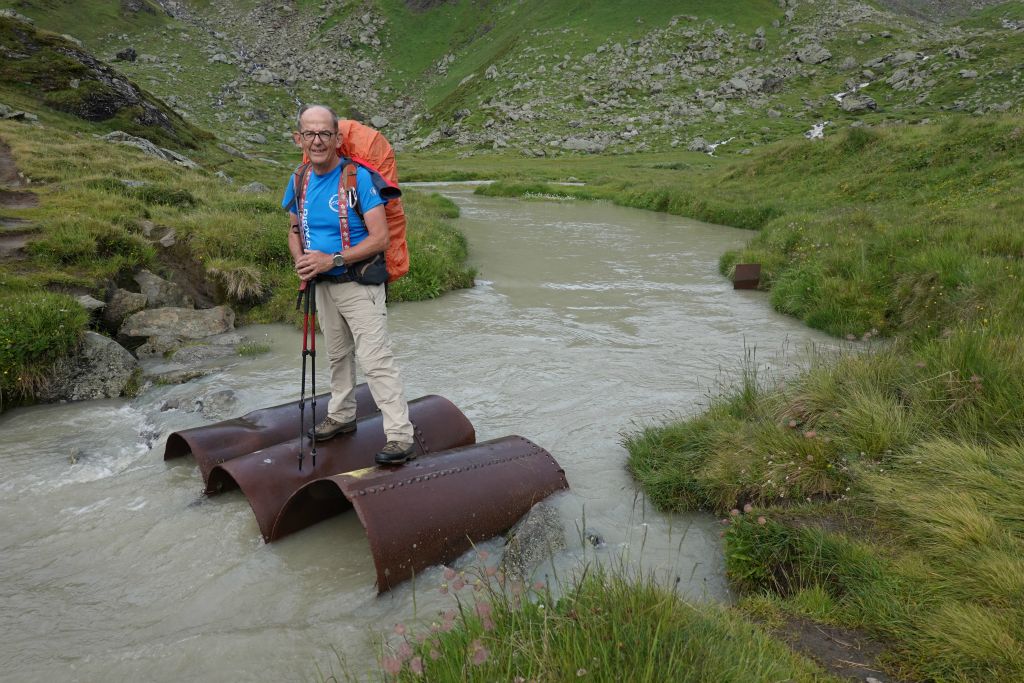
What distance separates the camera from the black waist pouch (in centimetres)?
572

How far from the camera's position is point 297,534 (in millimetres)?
5559

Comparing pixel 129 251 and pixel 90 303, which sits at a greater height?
pixel 129 251

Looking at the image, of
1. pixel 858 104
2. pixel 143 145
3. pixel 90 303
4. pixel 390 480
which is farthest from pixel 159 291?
pixel 858 104

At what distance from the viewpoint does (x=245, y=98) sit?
289 feet

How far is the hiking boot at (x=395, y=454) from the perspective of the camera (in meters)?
5.54

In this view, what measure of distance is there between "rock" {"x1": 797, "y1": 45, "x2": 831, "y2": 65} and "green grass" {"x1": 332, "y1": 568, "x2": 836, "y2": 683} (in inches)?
3795

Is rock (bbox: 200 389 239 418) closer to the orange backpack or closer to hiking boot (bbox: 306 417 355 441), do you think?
hiking boot (bbox: 306 417 355 441)

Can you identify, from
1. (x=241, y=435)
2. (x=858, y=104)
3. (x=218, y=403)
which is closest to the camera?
(x=241, y=435)

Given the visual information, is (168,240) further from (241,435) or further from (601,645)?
(601,645)

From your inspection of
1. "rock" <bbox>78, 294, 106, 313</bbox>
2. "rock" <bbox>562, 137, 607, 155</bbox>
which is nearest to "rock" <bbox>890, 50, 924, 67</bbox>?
"rock" <bbox>562, 137, 607, 155</bbox>

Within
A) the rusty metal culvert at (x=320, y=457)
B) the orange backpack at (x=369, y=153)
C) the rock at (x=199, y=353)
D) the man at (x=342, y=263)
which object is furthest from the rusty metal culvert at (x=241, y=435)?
the rock at (x=199, y=353)

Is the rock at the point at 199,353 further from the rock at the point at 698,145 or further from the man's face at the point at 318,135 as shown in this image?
the rock at the point at 698,145

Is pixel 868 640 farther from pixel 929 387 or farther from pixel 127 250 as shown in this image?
pixel 127 250

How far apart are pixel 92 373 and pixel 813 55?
96159 mm
